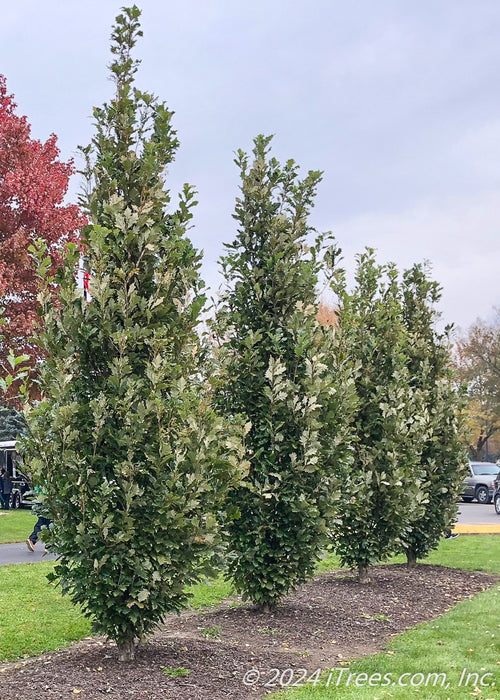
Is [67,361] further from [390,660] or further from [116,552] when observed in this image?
[390,660]

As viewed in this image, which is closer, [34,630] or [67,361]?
[67,361]

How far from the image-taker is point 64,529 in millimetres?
5473

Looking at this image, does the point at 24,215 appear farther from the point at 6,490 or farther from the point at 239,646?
the point at 239,646

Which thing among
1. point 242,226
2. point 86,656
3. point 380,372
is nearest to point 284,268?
point 242,226

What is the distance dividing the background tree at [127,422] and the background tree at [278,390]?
5.13 feet

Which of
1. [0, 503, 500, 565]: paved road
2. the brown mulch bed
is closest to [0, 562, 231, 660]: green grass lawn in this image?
the brown mulch bed

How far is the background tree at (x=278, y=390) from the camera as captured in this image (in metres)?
7.65

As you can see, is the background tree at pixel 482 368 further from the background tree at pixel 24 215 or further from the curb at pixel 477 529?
the background tree at pixel 24 215

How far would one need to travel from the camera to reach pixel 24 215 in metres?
18.5

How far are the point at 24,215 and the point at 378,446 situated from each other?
12.4 metres

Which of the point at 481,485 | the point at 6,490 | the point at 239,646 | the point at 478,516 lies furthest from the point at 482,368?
the point at 239,646

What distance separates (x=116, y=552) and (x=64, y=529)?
44 centimetres

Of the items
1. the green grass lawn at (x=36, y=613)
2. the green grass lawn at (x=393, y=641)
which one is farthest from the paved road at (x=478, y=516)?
the green grass lawn at (x=36, y=613)

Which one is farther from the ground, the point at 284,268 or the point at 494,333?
the point at 494,333
